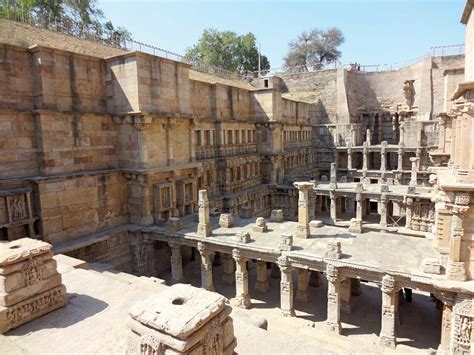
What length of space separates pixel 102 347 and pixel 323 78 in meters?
42.0

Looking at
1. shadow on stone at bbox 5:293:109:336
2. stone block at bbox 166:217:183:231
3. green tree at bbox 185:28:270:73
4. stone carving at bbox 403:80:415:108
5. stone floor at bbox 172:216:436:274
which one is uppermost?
green tree at bbox 185:28:270:73

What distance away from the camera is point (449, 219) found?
39.2 ft

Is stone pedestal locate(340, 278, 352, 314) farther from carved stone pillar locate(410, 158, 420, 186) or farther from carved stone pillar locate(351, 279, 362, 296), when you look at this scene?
carved stone pillar locate(410, 158, 420, 186)

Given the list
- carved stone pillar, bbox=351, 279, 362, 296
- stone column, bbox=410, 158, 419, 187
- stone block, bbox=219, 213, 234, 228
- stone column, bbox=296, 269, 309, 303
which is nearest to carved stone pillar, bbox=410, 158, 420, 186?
stone column, bbox=410, 158, 419, 187

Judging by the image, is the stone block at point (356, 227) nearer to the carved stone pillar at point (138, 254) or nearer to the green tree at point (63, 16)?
the carved stone pillar at point (138, 254)

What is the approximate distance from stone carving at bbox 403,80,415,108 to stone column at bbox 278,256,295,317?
33.9 m

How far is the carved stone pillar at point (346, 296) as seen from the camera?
13570mm

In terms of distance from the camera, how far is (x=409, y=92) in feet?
126

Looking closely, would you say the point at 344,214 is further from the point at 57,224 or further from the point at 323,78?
the point at 57,224

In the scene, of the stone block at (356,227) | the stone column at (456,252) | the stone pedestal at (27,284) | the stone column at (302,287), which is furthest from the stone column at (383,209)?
the stone pedestal at (27,284)

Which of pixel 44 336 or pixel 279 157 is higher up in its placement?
pixel 279 157

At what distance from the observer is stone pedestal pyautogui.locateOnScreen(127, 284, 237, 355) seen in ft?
13.3

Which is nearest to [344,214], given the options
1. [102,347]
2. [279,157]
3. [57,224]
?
[279,157]

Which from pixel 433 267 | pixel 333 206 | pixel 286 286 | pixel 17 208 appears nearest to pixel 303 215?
pixel 286 286
